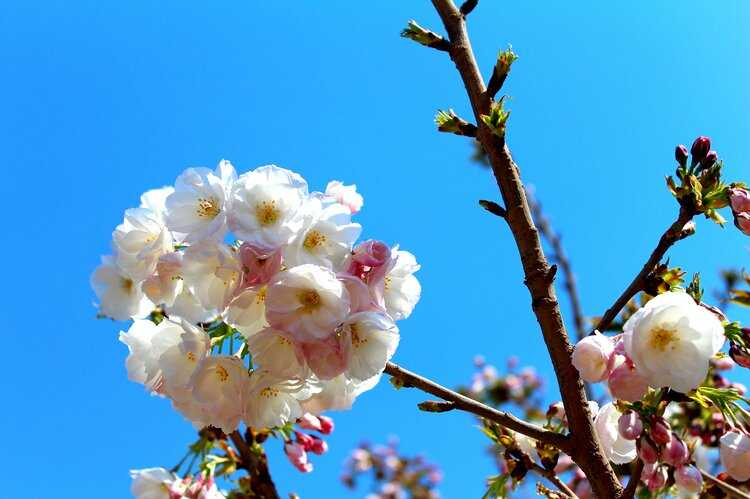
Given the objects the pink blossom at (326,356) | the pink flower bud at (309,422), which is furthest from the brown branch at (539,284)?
the pink flower bud at (309,422)

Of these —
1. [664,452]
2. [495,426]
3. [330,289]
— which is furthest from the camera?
[495,426]

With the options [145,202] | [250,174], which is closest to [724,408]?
[250,174]

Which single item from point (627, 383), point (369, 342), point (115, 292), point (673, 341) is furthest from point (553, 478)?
point (115, 292)

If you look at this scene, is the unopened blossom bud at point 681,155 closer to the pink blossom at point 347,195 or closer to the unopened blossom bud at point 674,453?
the unopened blossom bud at point 674,453

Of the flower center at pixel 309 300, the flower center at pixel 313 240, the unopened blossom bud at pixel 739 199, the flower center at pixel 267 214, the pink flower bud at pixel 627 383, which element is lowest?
the pink flower bud at pixel 627 383

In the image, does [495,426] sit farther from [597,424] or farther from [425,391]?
[425,391]

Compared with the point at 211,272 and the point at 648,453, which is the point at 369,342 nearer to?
the point at 211,272

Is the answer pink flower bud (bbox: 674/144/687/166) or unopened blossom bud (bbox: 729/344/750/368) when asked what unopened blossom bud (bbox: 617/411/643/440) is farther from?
pink flower bud (bbox: 674/144/687/166)
